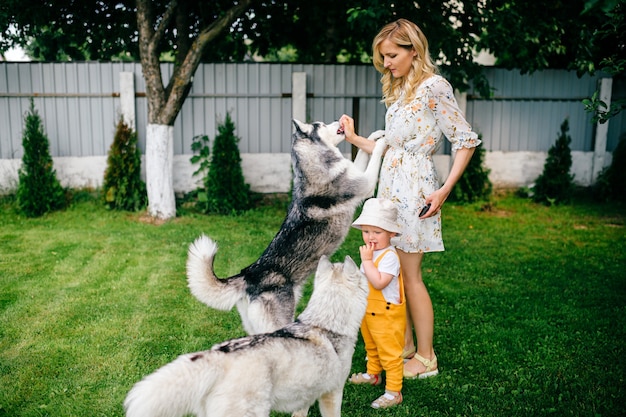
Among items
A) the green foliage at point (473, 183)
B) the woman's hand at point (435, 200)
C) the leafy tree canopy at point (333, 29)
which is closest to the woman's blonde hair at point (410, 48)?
the woman's hand at point (435, 200)

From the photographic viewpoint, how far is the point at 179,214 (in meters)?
8.71

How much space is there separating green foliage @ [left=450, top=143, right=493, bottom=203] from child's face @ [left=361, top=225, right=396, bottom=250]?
663 centimetres

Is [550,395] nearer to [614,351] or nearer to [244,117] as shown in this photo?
[614,351]

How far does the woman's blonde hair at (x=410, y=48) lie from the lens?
3307 millimetres

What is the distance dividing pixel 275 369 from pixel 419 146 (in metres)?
1.72

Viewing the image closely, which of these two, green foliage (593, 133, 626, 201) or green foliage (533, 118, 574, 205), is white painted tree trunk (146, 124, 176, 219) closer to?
green foliage (533, 118, 574, 205)

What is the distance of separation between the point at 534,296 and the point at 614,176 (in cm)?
597

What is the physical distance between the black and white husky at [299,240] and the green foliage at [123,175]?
5.53 m

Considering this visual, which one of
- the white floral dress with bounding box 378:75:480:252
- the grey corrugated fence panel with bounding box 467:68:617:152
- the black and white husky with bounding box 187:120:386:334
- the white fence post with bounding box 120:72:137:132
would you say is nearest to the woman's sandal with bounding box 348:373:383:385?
the black and white husky with bounding box 187:120:386:334

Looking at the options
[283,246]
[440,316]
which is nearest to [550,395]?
[440,316]

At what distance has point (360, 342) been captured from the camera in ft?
14.3

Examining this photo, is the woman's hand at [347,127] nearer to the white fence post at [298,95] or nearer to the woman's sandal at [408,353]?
the woman's sandal at [408,353]

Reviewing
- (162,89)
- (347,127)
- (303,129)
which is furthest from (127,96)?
(347,127)

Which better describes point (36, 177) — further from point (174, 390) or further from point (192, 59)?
point (174, 390)
